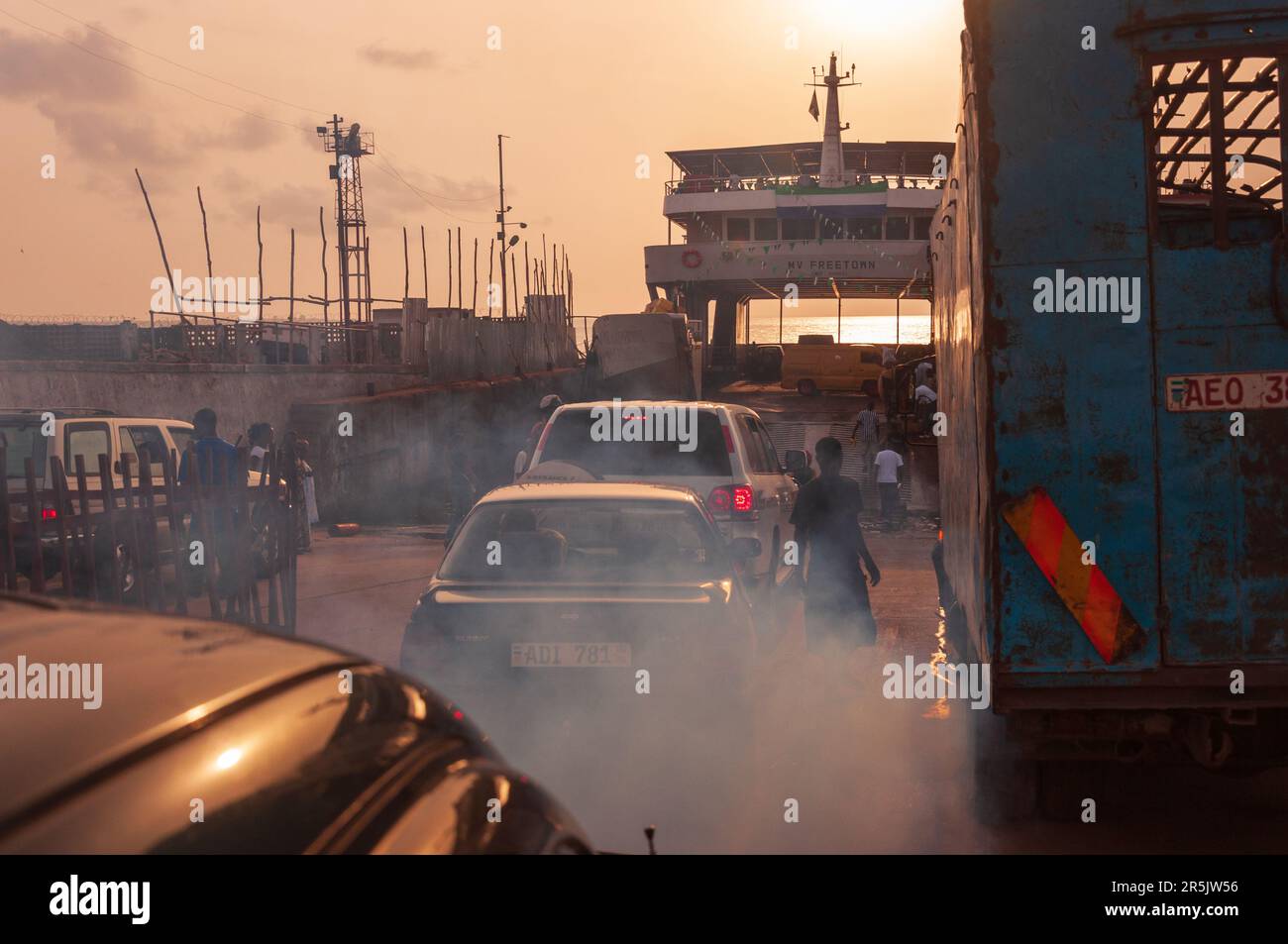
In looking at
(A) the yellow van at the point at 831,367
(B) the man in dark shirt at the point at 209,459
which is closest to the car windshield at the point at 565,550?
(B) the man in dark shirt at the point at 209,459

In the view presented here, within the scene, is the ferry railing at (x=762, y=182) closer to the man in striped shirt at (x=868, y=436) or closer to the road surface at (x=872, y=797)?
the man in striped shirt at (x=868, y=436)

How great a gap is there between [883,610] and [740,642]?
6.33m

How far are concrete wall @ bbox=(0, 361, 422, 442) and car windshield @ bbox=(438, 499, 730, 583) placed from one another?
17562mm

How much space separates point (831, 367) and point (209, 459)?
3917 cm

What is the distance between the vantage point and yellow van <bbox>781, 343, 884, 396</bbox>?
1820 inches

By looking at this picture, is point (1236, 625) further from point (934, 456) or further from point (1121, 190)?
point (934, 456)

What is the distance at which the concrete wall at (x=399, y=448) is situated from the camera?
24.1 m

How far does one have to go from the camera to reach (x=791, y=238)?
211ft

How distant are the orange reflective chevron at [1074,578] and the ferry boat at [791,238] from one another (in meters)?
54.5

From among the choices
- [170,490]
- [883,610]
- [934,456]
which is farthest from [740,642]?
[934,456]
